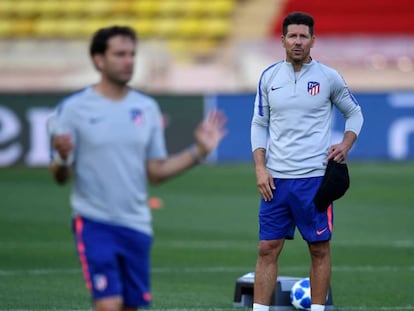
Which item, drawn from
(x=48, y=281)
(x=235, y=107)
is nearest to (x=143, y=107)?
(x=48, y=281)

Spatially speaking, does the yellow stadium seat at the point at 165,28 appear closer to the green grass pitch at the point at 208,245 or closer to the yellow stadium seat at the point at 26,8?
the yellow stadium seat at the point at 26,8

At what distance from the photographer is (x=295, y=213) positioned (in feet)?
28.4

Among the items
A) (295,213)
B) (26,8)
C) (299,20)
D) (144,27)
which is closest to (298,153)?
(295,213)

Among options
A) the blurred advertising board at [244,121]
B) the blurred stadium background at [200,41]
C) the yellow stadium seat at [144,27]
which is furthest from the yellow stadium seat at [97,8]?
the blurred advertising board at [244,121]

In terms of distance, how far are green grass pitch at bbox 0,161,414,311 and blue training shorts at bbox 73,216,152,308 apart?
3.06 meters

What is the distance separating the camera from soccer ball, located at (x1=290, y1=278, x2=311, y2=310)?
9.60 meters

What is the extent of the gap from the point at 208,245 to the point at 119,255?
766 centimetres

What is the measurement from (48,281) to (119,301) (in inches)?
194

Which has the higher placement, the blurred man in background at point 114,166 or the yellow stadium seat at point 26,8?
the yellow stadium seat at point 26,8

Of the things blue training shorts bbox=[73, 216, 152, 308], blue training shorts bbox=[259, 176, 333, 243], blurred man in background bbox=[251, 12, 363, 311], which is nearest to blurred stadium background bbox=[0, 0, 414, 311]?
blurred man in background bbox=[251, 12, 363, 311]

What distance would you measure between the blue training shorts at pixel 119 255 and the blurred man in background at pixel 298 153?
2.21m

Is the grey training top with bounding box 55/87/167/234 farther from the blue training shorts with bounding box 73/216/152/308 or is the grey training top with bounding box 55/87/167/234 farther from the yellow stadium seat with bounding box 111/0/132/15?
the yellow stadium seat with bounding box 111/0/132/15

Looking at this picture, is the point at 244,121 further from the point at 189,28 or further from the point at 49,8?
the point at 49,8

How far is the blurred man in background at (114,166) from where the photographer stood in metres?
6.49
